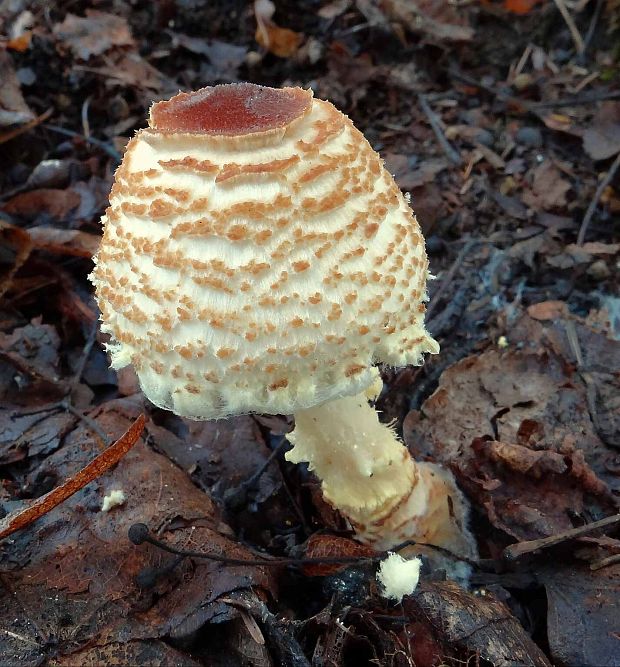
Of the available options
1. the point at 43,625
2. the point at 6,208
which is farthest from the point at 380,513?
the point at 6,208

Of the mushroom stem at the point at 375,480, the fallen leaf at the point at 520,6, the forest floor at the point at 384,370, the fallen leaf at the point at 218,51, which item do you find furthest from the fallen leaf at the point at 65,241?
the fallen leaf at the point at 520,6

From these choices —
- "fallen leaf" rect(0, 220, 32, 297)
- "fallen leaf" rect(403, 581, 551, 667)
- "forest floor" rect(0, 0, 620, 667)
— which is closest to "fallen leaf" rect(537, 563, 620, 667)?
"forest floor" rect(0, 0, 620, 667)

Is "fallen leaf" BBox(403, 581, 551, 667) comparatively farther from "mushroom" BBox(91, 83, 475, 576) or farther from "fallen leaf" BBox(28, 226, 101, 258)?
"fallen leaf" BBox(28, 226, 101, 258)

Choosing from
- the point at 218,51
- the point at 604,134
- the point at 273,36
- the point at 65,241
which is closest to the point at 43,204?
the point at 65,241

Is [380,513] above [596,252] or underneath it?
underneath

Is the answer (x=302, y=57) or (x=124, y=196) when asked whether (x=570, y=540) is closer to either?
(x=124, y=196)

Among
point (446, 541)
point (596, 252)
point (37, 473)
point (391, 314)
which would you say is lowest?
point (446, 541)
